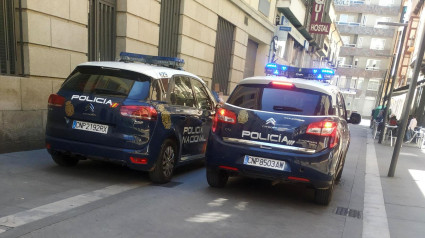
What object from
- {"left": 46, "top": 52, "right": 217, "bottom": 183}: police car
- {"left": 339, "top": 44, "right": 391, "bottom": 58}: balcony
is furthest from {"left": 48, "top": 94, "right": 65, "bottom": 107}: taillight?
{"left": 339, "top": 44, "right": 391, "bottom": 58}: balcony

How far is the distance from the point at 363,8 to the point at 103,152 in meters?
59.8

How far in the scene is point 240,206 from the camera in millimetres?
4590

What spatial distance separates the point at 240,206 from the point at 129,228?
165 centimetres

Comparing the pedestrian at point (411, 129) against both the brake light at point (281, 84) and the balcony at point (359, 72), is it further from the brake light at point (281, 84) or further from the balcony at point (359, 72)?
the balcony at point (359, 72)

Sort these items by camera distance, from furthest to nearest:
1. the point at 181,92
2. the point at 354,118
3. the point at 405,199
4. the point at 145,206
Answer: the point at 354,118 → the point at 405,199 → the point at 181,92 → the point at 145,206

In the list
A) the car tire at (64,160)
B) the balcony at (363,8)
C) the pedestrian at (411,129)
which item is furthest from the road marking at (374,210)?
the balcony at (363,8)

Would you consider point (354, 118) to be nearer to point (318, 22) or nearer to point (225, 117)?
point (225, 117)

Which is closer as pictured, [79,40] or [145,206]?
[145,206]

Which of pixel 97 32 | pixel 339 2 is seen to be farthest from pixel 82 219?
pixel 339 2

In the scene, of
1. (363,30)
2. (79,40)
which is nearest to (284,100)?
(79,40)

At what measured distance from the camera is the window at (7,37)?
613 cm

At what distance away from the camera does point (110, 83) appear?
15.9 ft

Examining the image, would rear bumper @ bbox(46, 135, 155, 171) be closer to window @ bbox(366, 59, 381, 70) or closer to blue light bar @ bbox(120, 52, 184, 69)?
blue light bar @ bbox(120, 52, 184, 69)

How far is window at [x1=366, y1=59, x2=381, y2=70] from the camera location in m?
54.7
